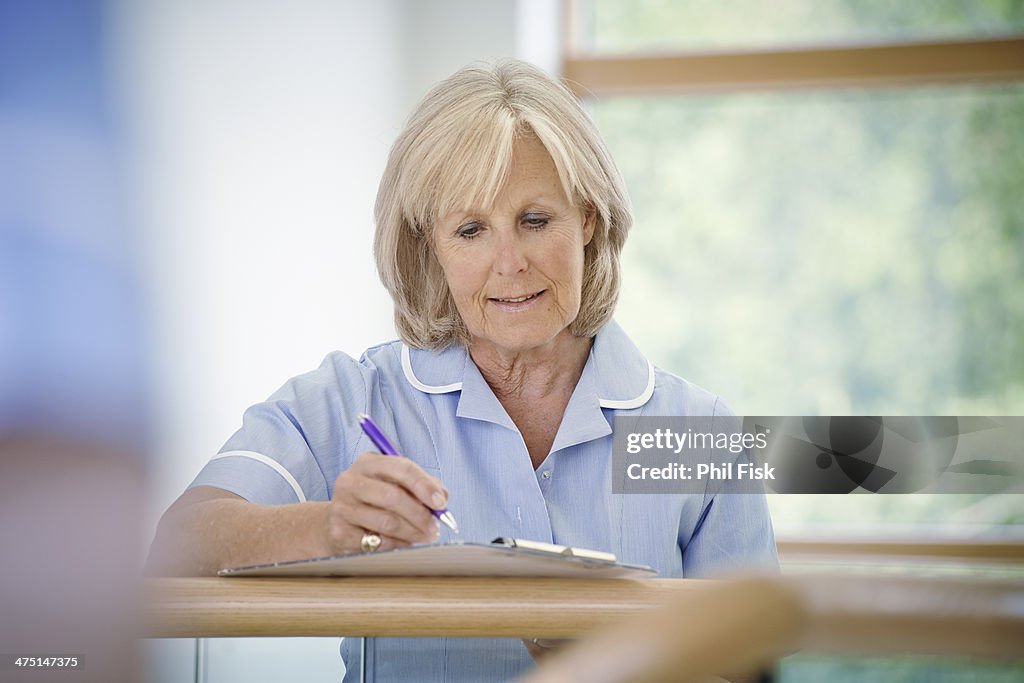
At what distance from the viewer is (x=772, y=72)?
3.45 m

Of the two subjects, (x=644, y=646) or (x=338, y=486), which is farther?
(x=338, y=486)

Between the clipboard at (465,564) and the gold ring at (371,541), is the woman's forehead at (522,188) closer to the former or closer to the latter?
the gold ring at (371,541)

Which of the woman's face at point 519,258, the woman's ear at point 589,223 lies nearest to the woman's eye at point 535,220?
the woman's face at point 519,258

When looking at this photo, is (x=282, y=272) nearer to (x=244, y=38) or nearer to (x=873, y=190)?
(x=244, y=38)

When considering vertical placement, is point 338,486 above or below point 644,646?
above

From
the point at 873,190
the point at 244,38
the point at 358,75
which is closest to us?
the point at 244,38

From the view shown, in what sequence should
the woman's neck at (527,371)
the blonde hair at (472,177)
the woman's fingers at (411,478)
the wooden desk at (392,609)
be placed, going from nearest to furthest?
1. the wooden desk at (392,609)
2. the woman's fingers at (411,478)
3. the blonde hair at (472,177)
4. the woman's neck at (527,371)

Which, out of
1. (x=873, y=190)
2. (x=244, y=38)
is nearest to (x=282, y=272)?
(x=244, y=38)

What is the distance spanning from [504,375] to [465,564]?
0.74 m

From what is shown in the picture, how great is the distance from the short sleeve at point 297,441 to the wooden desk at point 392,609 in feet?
1.58

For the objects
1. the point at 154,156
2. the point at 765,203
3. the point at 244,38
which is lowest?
the point at 154,156

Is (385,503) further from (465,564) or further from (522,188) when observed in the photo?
(522,188)

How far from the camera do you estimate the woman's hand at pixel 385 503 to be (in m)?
1.07

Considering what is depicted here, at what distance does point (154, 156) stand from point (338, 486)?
0.92 m
